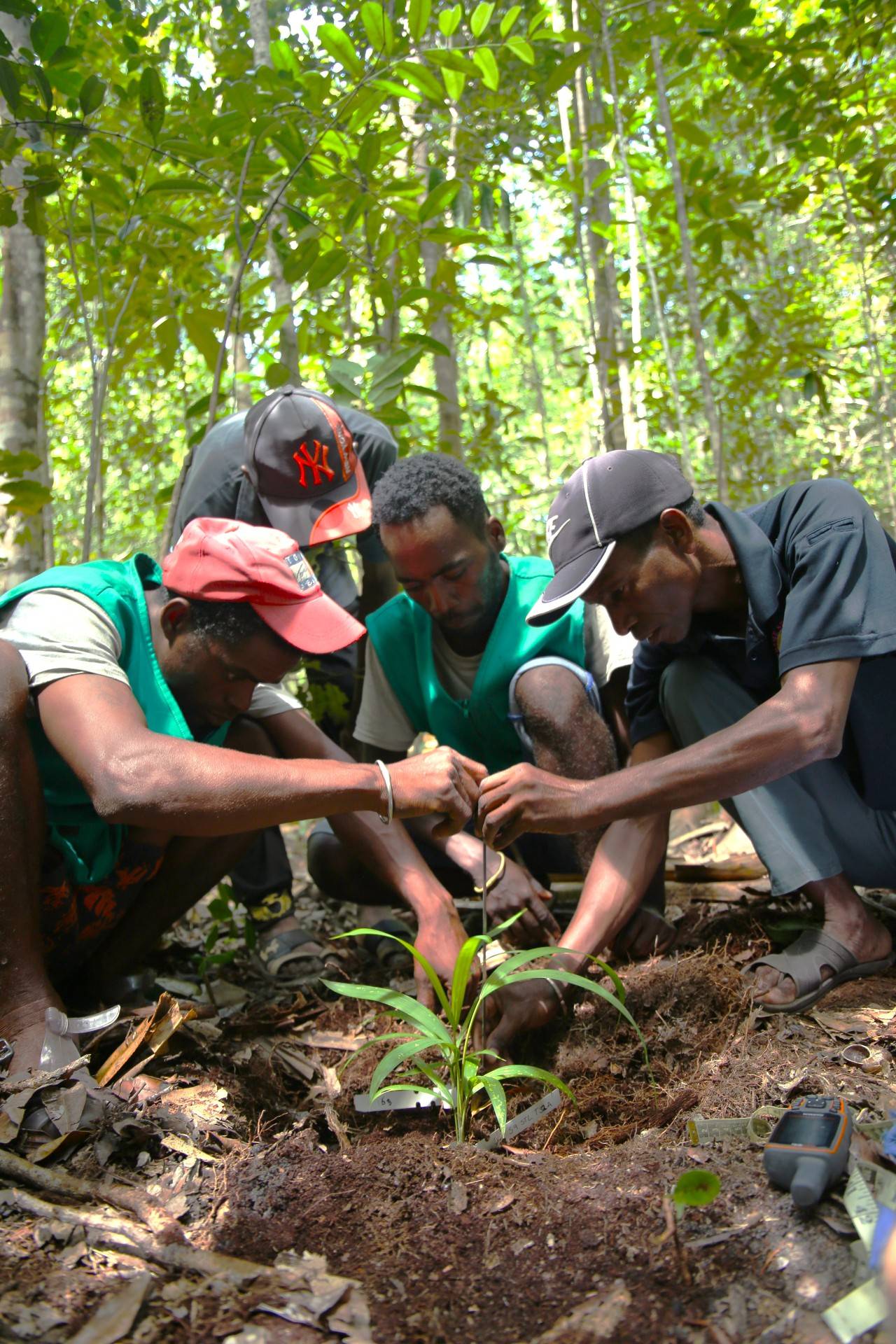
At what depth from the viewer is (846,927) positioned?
2.33 metres

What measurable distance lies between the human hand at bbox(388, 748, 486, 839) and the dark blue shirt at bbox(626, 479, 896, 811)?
676 millimetres

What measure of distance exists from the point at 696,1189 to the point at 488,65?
314 centimetres

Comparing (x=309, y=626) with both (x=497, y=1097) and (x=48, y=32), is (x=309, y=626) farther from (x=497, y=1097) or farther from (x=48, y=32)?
(x=48, y=32)

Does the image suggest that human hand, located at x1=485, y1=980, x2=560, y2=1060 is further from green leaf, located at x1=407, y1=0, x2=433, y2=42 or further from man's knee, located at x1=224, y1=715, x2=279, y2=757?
green leaf, located at x1=407, y1=0, x2=433, y2=42

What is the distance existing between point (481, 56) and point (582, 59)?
79 cm

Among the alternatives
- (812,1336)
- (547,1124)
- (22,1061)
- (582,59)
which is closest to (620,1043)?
(547,1124)

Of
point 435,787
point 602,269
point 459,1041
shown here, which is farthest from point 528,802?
point 602,269

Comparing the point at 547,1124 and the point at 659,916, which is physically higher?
the point at 659,916

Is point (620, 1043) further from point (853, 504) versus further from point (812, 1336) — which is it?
point (853, 504)

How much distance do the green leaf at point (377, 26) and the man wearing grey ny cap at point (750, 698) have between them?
1.70 metres

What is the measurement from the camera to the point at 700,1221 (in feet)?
4.82

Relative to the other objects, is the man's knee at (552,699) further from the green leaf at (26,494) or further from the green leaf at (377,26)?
the green leaf at (377,26)

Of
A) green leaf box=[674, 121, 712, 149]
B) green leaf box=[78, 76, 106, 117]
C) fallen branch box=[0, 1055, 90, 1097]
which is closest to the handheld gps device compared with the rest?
fallen branch box=[0, 1055, 90, 1097]

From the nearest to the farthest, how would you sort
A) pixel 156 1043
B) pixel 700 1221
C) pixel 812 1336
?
pixel 812 1336 < pixel 700 1221 < pixel 156 1043
